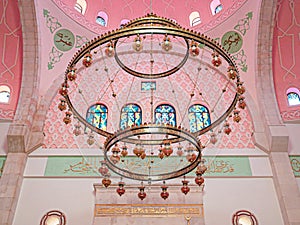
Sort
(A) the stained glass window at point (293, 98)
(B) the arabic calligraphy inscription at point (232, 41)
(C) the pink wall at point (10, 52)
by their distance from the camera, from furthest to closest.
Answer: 1. (B) the arabic calligraphy inscription at point (232, 41)
2. (A) the stained glass window at point (293, 98)
3. (C) the pink wall at point (10, 52)

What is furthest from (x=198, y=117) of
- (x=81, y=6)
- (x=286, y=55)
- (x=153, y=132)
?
(x=81, y=6)

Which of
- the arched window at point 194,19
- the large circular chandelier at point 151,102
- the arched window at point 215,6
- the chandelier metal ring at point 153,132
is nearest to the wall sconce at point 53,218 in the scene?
the large circular chandelier at point 151,102

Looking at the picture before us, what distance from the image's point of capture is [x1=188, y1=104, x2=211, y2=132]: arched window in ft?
22.2

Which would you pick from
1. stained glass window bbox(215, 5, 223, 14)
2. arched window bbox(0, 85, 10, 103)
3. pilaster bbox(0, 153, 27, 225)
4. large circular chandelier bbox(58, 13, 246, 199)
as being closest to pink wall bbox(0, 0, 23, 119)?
arched window bbox(0, 85, 10, 103)

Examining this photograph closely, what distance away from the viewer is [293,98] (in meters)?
6.91

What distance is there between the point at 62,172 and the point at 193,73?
3.18m

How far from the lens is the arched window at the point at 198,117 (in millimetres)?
6755

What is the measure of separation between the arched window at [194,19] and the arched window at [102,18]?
203 centimetres

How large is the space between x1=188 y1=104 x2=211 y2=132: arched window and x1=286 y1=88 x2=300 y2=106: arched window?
169 centimetres

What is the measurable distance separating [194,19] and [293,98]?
2.94 m

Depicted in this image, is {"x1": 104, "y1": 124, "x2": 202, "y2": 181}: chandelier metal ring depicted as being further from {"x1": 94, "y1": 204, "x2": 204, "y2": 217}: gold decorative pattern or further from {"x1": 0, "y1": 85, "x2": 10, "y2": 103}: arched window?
{"x1": 0, "y1": 85, "x2": 10, "y2": 103}: arched window

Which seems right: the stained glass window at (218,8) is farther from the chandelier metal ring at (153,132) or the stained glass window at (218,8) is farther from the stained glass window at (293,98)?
the chandelier metal ring at (153,132)

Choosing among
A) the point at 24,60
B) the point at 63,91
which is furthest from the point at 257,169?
the point at 24,60

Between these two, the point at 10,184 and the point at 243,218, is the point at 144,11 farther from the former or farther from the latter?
the point at 243,218
